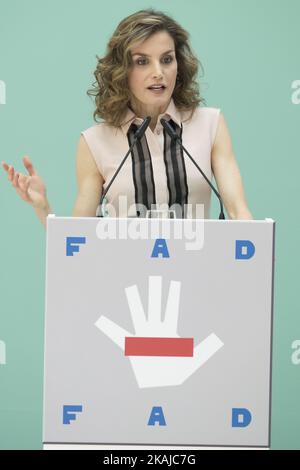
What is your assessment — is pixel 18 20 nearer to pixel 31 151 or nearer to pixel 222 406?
pixel 31 151

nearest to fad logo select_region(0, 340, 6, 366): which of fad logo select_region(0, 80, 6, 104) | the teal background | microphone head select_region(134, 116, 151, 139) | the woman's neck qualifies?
the teal background

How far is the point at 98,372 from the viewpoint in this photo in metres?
1.90

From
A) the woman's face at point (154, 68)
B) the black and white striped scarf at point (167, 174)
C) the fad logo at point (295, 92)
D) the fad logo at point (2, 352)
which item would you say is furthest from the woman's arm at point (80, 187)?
the fad logo at point (2, 352)

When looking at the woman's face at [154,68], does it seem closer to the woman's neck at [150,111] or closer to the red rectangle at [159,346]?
the woman's neck at [150,111]

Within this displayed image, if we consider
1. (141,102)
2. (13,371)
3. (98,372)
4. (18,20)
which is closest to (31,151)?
(18,20)

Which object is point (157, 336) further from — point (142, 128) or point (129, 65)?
point (129, 65)

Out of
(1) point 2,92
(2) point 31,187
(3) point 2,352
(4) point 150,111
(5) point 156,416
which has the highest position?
(1) point 2,92

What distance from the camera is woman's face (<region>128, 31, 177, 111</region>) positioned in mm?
2492

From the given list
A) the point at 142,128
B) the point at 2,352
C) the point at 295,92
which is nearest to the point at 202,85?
the point at 295,92

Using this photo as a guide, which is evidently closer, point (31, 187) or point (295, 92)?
point (31, 187)

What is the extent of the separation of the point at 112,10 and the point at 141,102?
4.42ft

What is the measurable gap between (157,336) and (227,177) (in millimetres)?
757

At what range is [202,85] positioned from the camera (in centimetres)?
379

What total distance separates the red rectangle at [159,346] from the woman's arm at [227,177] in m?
0.60
